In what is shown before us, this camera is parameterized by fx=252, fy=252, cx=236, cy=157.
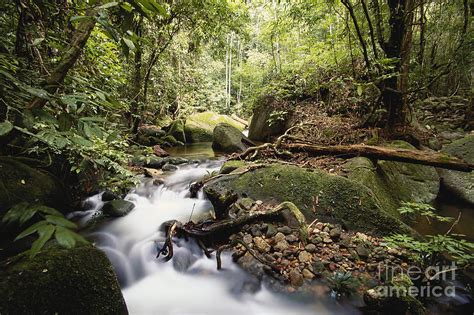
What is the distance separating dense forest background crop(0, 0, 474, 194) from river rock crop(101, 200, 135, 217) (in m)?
0.39

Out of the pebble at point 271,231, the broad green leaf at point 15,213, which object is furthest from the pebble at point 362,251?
the broad green leaf at point 15,213

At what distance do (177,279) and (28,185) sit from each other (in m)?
2.14

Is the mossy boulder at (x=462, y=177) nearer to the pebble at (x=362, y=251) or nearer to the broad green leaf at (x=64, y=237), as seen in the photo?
the pebble at (x=362, y=251)

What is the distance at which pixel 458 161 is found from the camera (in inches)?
143

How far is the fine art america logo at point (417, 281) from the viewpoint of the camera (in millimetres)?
2131

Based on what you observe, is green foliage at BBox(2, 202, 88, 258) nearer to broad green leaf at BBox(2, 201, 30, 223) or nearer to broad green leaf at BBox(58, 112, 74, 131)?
broad green leaf at BBox(2, 201, 30, 223)

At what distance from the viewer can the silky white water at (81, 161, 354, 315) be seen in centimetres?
250

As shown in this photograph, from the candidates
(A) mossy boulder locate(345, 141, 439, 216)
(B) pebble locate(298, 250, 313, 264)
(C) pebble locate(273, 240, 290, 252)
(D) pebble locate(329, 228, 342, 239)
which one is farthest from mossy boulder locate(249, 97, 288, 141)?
(B) pebble locate(298, 250, 313, 264)

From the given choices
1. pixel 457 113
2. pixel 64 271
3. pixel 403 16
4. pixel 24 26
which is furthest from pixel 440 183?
pixel 24 26

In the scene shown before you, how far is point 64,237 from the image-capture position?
0.63m

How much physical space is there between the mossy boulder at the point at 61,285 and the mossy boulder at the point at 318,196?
157 centimetres

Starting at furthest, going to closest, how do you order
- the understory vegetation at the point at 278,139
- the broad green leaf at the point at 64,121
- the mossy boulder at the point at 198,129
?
the mossy boulder at the point at 198,129 < the understory vegetation at the point at 278,139 < the broad green leaf at the point at 64,121

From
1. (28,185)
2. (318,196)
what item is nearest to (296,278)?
(318,196)

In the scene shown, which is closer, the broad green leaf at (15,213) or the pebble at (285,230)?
the broad green leaf at (15,213)
